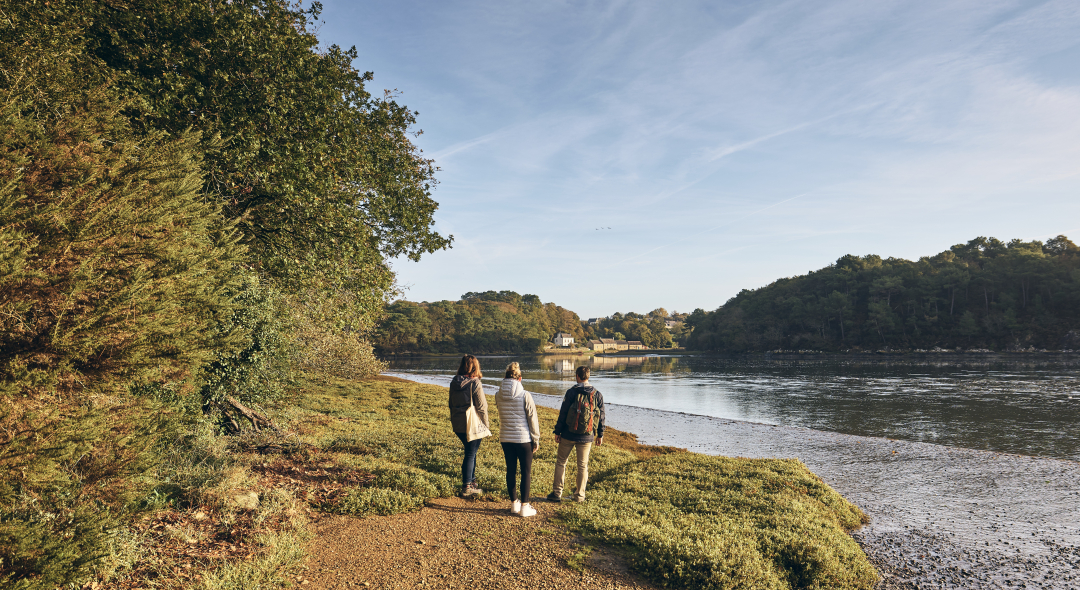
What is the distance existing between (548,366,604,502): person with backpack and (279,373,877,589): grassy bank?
475 mm

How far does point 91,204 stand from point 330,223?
6974 mm

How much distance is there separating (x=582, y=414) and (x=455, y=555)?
9.71 ft

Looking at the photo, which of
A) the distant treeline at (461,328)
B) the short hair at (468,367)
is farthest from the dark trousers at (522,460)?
the distant treeline at (461,328)

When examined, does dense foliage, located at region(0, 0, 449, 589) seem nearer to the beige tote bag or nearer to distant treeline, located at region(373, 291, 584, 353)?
the beige tote bag

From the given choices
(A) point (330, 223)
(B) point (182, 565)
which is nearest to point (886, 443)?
(A) point (330, 223)

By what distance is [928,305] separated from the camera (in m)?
Answer: 104

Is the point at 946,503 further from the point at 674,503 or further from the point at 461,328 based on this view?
the point at 461,328

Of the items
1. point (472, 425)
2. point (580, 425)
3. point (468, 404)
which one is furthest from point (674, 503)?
point (468, 404)

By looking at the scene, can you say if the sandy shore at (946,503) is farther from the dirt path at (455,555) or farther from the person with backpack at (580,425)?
the dirt path at (455,555)

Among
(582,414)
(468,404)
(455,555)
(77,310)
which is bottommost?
(455,555)

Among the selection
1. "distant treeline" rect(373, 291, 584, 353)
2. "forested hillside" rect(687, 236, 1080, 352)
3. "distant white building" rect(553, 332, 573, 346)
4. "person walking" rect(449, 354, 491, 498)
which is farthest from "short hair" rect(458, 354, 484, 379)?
"distant white building" rect(553, 332, 573, 346)

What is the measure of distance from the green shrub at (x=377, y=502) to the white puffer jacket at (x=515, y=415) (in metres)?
1.79

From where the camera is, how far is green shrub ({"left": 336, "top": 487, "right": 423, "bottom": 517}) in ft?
23.6

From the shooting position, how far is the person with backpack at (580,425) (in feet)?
26.7
